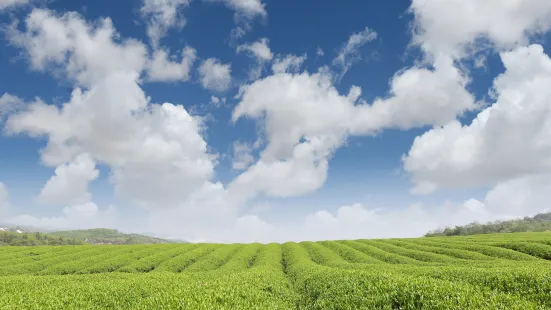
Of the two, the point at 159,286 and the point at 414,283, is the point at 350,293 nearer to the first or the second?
the point at 414,283

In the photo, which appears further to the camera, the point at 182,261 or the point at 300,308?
the point at 182,261

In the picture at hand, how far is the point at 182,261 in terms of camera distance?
176ft

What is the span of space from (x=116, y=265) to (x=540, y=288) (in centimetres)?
5249

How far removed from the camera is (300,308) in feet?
73.3

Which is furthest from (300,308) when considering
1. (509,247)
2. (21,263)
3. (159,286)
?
(21,263)

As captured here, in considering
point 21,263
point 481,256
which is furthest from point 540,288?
point 21,263

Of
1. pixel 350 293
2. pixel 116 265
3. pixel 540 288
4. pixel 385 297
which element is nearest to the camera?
pixel 540 288

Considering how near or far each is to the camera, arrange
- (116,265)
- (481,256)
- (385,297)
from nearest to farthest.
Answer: (385,297), (481,256), (116,265)

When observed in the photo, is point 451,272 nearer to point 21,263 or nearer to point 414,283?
point 414,283

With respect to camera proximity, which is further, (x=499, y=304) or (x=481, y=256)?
(x=481, y=256)

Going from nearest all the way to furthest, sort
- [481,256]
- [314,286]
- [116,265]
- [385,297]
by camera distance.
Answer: [385,297], [314,286], [481,256], [116,265]

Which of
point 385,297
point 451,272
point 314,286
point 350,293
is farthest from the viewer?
point 314,286

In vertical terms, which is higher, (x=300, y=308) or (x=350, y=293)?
(x=350, y=293)

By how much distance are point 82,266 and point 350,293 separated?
4565 centimetres
